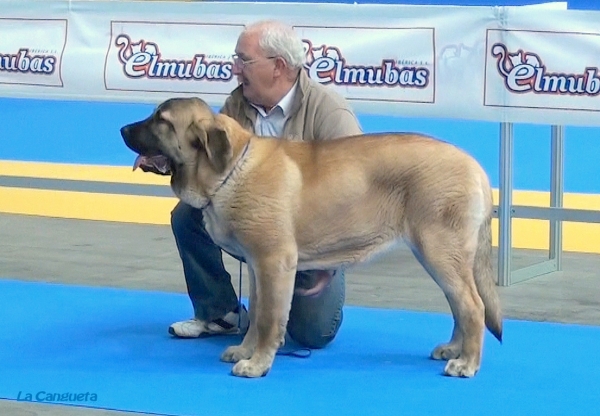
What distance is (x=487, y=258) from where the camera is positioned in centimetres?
462

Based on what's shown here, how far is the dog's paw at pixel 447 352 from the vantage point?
4.73 meters

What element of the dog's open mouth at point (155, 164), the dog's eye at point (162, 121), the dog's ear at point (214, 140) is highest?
the dog's eye at point (162, 121)

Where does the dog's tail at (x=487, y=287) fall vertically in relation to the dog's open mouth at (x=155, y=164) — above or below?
below

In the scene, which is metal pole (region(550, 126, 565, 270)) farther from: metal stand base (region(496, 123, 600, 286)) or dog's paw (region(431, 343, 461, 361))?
dog's paw (region(431, 343, 461, 361))

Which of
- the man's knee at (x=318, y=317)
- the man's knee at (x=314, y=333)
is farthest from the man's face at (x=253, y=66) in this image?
the man's knee at (x=314, y=333)

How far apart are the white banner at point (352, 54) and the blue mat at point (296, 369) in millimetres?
1235

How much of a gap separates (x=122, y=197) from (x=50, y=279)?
2.52 m

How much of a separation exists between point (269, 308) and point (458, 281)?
729mm

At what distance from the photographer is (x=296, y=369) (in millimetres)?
4656

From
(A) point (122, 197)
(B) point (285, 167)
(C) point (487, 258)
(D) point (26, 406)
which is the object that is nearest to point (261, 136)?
(B) point (285, 167)

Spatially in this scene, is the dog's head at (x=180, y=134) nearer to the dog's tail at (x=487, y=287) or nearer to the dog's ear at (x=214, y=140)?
the dog's ear at (x=214, y=140)

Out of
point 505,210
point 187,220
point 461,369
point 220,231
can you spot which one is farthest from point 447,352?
point 505,210

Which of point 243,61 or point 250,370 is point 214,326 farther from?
point 243,61

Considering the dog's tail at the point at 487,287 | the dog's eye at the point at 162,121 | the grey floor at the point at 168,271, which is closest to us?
the dog's eye at the point at 162,121
